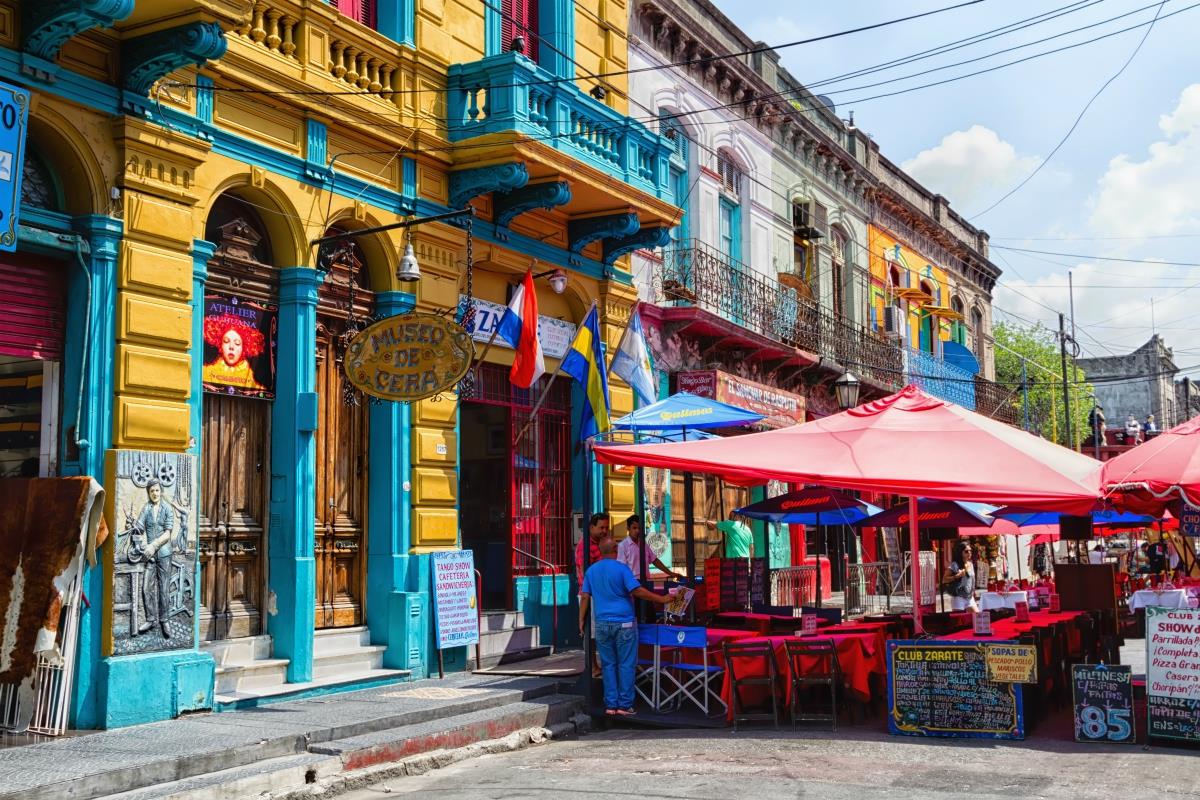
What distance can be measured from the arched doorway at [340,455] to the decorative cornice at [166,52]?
9.32 feet

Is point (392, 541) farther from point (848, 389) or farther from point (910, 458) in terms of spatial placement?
point (848, 389)

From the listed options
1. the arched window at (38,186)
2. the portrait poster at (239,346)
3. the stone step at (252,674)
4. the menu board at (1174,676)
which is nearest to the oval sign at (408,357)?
the portrait poster at (239,346)

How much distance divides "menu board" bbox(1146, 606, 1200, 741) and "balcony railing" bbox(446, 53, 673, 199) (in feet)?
26.3

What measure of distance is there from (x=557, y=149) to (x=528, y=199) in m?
0.74

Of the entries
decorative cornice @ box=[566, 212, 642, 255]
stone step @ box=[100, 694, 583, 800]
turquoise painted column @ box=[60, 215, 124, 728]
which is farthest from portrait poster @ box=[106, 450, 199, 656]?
decorative cornice @ box=[566, 212, 642, 255]

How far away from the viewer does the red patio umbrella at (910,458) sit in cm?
1022

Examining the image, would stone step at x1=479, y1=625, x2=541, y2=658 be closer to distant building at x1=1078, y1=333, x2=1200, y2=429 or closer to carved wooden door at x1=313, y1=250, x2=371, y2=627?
carved wooden door at x1=313, y1=250, x2=371, y2=627

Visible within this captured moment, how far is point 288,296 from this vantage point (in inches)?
463

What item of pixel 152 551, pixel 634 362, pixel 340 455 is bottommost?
pixel 152 551

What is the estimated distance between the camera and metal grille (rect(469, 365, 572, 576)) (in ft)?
49.3

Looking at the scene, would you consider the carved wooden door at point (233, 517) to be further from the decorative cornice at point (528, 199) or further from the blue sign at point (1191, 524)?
the blue sign at point (1191, 524)

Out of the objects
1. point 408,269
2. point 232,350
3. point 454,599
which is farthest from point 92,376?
point 454,599

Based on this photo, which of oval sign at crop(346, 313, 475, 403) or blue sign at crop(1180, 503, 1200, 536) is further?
blue sign at crop(1180, 503, 1200, 536)

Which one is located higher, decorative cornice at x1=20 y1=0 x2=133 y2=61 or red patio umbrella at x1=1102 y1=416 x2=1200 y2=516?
decorative cornice at x1=20 y1=0 x2=133 y2=61
